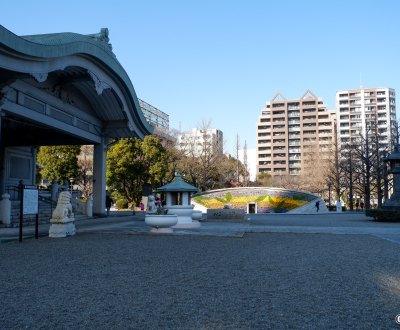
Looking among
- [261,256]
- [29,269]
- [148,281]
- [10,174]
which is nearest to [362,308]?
[148,281]

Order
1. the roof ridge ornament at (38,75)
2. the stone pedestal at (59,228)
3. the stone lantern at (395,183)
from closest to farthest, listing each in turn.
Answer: the roof ridge ornament at (38,75) < the stone pedestal at (59,228) < the stone lantern at (395,183)

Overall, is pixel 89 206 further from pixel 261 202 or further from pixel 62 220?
pixel 261 202

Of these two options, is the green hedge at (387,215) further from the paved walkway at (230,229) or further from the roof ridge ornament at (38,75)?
the roof ridge ornament at (38,75)

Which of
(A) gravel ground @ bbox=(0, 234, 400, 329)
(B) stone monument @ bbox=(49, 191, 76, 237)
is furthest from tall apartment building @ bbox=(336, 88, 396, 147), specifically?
(A) gravel ground @ bbox=(0, 234, 400, 329)

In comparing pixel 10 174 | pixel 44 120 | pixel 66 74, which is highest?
pixel 66 74

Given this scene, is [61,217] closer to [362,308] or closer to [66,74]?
[66,74]

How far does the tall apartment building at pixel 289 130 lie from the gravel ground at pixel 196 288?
80.2 metres

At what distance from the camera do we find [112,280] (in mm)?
5723

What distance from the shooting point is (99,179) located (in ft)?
71.2

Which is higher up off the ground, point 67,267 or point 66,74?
point 66,74

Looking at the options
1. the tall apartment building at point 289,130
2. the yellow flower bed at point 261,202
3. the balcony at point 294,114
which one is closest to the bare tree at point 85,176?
the yellow flower bed at point 261,202

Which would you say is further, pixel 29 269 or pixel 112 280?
pixel 29 269

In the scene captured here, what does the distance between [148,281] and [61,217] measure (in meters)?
7.32

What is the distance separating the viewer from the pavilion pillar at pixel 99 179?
71.2 ft
